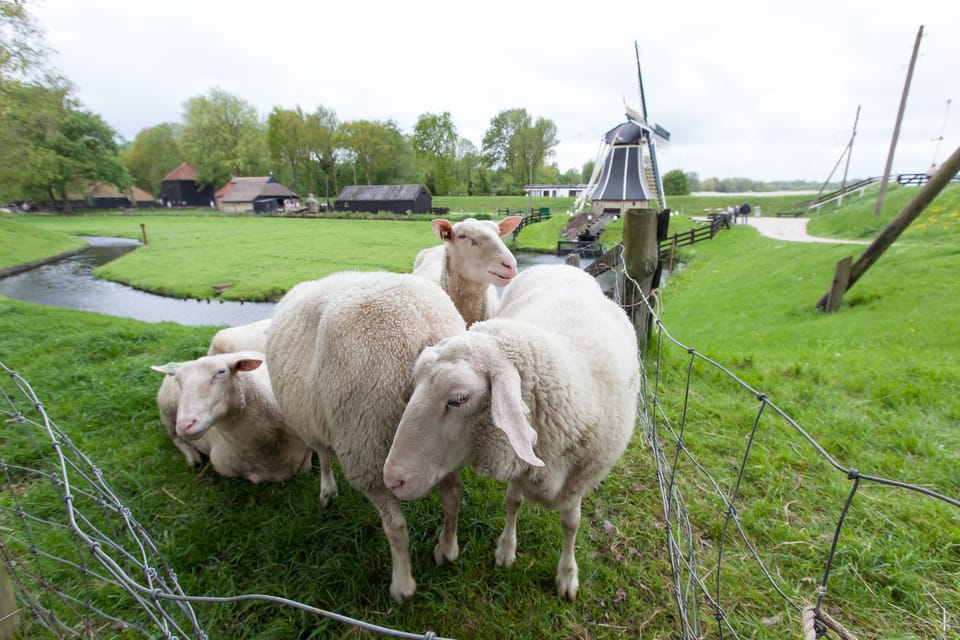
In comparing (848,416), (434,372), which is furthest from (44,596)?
(848,416)

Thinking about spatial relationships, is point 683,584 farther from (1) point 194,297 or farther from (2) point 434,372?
(1) point 194,297

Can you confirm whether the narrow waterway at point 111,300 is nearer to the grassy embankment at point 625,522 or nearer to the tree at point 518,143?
the grassy embankment at point 625,522

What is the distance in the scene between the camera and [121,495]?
3191mm

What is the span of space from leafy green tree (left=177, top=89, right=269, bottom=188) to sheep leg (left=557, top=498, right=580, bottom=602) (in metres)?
73.2

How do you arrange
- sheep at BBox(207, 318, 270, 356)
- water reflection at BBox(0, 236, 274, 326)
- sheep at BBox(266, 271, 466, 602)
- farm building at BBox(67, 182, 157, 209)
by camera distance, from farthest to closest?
farm building at BBox(67, 182, 157, 209)
water reflection at BBox(0, 236, 274, 326)
sheep at BBox(207, 318, 270, 356)
sheep at BBox(266, 271, 466, 602)

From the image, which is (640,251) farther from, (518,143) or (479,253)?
(518,143)

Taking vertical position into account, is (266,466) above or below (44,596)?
above

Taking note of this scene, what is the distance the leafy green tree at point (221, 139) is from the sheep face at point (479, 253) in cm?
7103

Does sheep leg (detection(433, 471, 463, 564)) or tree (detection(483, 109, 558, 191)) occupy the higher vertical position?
tree (detection(483, 109, 558, 191))

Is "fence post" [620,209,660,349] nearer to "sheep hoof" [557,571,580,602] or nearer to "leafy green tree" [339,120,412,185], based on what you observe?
"sheep hoof" [557,571,580,602]

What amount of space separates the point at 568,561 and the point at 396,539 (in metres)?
0.99

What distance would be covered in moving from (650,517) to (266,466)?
2889mm

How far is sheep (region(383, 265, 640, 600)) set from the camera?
70.9 inches

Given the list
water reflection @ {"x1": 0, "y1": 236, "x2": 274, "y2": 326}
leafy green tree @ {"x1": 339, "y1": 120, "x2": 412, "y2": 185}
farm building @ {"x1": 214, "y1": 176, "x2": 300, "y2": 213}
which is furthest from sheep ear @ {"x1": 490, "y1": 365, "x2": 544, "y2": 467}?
leafy green tree @ {"x1": 339, "y1": 120, "x2": 412, "y2": 185}
